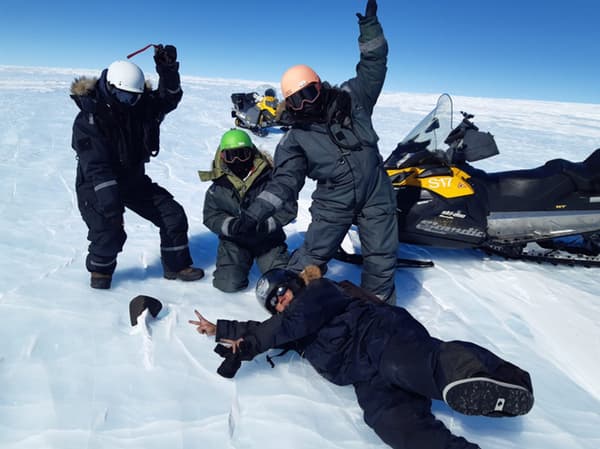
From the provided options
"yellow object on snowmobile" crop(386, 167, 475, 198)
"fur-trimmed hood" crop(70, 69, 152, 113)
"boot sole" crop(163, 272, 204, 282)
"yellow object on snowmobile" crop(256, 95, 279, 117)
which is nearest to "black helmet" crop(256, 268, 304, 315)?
"boot sole" crop(163, 272, 204, 282)

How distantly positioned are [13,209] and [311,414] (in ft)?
13.4

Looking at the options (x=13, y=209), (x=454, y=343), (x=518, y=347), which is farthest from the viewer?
(x=13, y=209)

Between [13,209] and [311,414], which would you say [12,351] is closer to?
[311,414]

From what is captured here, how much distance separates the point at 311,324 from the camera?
2137mm

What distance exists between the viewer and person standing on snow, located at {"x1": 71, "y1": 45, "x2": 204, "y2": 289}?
2693 millimetres

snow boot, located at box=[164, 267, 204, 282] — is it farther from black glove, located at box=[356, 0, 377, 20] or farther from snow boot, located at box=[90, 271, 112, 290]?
black glove, located at box=[356, 0, 377, 20]

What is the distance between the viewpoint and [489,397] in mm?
1637

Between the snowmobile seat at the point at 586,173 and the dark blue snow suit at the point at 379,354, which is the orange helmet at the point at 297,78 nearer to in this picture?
the dark blue snow suit at the point at 379,354

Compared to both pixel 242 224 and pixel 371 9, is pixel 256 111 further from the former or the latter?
pixel 242 224

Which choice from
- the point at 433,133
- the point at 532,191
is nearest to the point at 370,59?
the point at 433,133

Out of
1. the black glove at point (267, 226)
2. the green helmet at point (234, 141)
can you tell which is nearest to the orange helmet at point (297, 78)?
the green helmet at point (234, 141)

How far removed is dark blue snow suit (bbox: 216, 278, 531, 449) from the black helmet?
155mm

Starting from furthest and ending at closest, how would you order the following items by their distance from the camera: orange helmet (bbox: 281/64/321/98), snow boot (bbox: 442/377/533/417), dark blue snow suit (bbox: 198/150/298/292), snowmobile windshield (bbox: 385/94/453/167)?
snowmobile windshield (bbox: 385/94/453/167) → dark blue snow suit (bbox: 198/150/298/292) → orange helmet (bbox: 281/64/321/98) → snow boot (bbox: 442/377/533/417)

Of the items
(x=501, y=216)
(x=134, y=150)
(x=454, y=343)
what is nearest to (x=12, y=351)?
(x=134, y=150)
